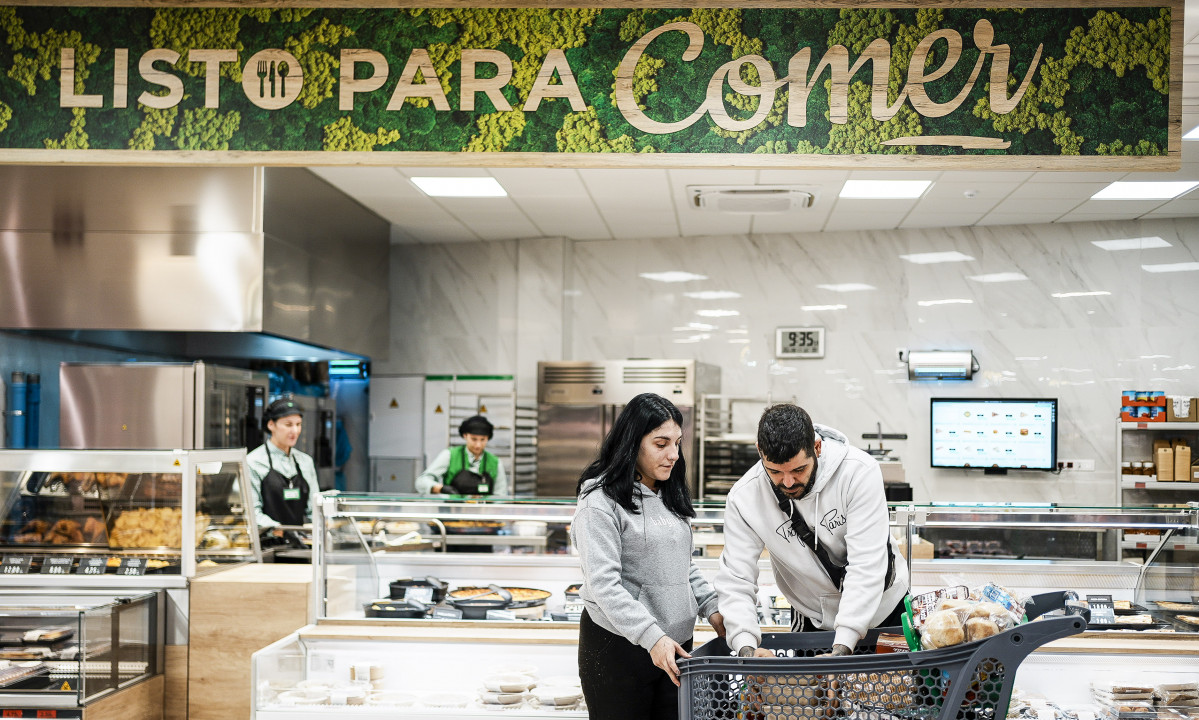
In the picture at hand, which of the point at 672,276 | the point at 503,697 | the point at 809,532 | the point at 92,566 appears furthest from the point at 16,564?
the point at 672,276

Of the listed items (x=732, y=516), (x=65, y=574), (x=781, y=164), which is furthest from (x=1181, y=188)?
(x=65, y=574)

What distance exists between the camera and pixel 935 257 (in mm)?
8430

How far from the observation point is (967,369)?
8188mm

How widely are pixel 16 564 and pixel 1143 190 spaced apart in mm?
7321

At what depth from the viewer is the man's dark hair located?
7.80ft

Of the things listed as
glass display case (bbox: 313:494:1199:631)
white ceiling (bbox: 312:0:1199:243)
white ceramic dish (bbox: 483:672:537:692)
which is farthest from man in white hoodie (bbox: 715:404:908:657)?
white ceiling (bbox: 312:0:1199:243)

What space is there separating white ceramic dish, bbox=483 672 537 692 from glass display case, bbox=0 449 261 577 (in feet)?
5.14

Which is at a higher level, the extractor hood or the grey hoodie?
the extractor hood

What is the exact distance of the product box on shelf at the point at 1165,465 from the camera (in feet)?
25.0

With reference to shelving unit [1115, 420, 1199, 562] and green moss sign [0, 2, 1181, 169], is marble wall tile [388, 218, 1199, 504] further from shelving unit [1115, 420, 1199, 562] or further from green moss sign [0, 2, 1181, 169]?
green moss sign [0, 2, 1181, 169]

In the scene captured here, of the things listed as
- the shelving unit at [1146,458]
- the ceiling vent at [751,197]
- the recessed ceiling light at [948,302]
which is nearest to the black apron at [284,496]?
the ceiling vent at [751,197]

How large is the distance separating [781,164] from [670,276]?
5.87 metres

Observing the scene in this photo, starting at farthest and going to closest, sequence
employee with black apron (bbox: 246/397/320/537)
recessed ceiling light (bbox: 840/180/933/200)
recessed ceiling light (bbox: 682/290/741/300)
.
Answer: recessed ceiling light (bbox: 682/290/741/300), recessed ceiling light (bbox: 840/180/933/200), employee with black apron (bbox: 246/397/320/537)

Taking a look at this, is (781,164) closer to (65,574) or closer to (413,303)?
(65,574)
